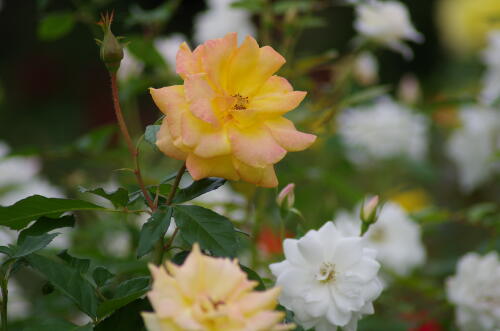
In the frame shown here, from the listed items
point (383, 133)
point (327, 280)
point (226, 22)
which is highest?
point (327, 280)

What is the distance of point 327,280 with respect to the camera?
22.6 inches

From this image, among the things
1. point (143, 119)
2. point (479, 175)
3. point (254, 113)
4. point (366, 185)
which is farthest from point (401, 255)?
point (143, 119)

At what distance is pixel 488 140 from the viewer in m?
1.46

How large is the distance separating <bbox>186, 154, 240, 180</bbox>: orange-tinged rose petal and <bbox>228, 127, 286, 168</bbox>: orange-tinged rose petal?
0.02 meters

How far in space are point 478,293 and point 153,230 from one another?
1.68ft

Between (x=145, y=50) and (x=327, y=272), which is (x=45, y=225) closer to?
(x=327, y=272)

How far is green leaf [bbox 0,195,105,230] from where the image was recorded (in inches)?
20.1

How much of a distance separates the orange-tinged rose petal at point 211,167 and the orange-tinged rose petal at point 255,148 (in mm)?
15

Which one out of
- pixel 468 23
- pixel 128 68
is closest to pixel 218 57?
pixel 128 68

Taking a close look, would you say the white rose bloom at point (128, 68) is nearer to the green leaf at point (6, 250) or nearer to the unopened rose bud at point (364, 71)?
the unopened rose bud at point (364, 71)

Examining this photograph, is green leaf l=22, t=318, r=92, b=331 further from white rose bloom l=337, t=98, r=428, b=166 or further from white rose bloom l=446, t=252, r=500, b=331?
white rose bloom l=337, t=98, r=428, b=166

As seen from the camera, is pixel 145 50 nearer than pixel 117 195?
No

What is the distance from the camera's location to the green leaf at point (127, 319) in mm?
496

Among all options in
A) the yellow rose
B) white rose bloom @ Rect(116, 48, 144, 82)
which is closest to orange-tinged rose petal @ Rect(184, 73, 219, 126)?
white rose bloom @ Rect(116, 48, 144, 82)
